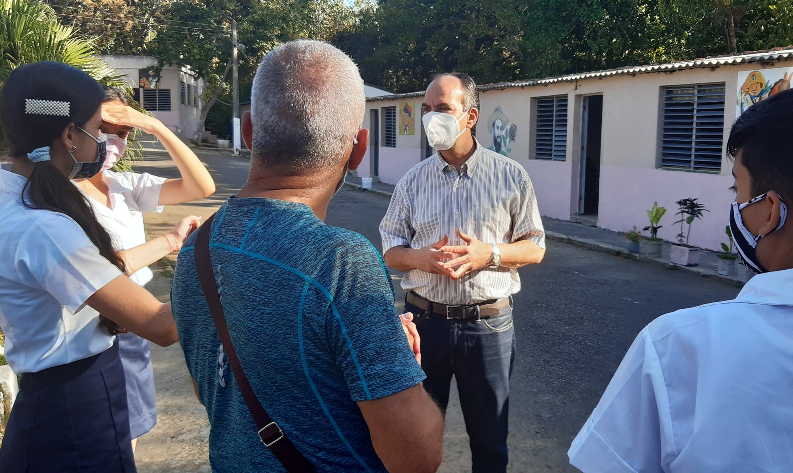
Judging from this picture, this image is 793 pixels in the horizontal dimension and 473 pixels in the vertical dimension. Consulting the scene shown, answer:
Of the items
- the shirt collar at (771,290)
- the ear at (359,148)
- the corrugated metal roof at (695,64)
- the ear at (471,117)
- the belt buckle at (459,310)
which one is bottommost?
the belt buckle at (459,310)

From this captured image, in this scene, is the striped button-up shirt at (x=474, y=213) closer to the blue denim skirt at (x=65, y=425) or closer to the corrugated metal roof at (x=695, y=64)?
the blue denim skirt at (x=65, y=425)

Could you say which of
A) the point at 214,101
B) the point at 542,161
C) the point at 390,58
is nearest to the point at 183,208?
the point at 542,161

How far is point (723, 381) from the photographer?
1.14 meters

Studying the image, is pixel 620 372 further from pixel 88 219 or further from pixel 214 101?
pixel 214 101

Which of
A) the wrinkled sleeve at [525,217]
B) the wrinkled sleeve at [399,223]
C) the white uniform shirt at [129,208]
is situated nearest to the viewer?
the white uniform shirt at [129,208]

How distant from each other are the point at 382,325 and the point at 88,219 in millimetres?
1228

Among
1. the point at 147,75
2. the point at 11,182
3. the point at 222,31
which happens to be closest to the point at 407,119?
the point at 222,31

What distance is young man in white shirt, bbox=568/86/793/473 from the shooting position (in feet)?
3.73

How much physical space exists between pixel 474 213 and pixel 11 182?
1863 millimetres

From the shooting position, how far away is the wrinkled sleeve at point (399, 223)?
3271mm

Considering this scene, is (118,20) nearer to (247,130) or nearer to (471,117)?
(471,117)

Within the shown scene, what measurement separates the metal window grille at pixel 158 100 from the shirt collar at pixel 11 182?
143 feet

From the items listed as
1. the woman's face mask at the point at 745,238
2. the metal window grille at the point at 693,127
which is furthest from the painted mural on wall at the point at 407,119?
the woman's face mask at the point at 745,238

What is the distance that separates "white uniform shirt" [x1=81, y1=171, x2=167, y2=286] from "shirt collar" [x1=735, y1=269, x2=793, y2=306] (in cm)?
206
